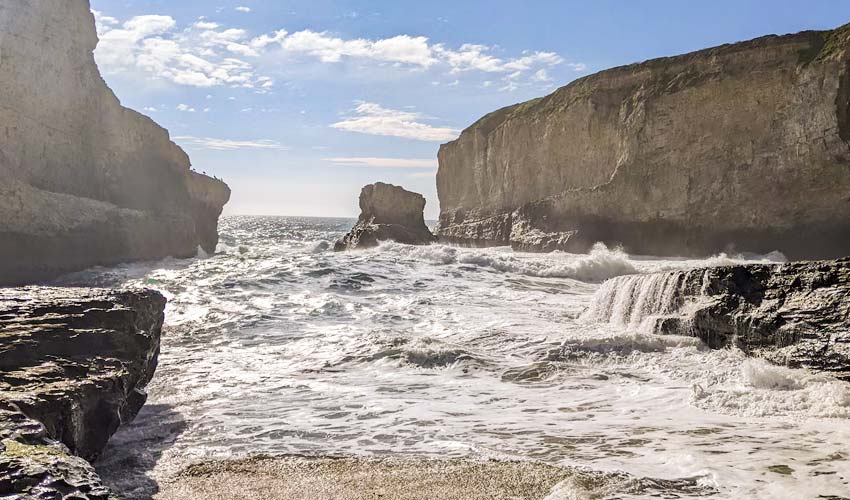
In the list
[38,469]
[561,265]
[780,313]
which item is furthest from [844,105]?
[38,469]

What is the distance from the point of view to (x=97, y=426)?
202 inches

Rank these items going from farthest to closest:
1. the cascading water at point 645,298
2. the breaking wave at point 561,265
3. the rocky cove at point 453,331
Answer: the breaking wave at point 561,265 → the cascading water at point 645,298 → the rocky cove at point 453,331

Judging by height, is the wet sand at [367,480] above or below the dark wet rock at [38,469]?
below

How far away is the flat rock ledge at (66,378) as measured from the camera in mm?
3322

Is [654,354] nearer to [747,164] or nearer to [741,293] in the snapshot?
[741,293]

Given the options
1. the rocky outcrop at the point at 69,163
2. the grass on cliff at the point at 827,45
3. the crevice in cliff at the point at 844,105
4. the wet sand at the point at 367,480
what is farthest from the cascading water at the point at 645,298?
the rocky outcrop at the point at 69,163

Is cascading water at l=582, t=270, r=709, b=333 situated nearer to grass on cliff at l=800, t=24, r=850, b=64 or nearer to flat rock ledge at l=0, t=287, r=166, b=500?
flat rock ledge at l=0, t=287, r=166, b=500

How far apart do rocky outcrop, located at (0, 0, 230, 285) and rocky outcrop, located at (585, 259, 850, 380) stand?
64.2 ft

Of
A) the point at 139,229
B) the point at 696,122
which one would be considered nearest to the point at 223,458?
the point at 139,229

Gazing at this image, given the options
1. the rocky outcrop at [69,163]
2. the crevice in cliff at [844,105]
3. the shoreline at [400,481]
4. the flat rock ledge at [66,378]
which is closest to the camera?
the flat rock ledge at [66,378]

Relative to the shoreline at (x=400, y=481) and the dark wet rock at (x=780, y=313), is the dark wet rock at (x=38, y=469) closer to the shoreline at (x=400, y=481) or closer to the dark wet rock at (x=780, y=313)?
the shoreline at (x=400, y=481)

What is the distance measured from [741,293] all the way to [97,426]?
29.9 ft

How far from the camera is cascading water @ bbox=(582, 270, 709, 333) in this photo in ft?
34.8

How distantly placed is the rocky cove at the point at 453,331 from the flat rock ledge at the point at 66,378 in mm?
23
